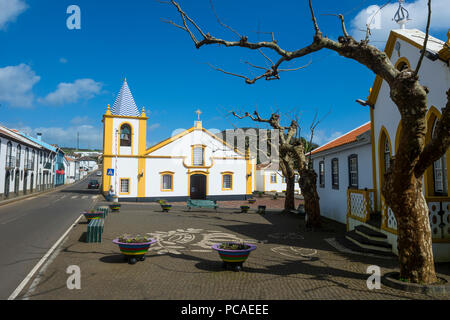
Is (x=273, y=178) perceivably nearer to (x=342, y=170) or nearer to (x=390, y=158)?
(x=342, y=170)

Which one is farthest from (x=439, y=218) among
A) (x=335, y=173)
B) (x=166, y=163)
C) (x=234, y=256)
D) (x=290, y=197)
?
(x=166, y=163)

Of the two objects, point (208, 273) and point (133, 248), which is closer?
point (208, 273)

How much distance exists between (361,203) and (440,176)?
10.7ft

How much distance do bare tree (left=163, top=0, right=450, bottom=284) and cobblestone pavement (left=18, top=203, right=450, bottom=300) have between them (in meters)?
0.80

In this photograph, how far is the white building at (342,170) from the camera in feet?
45.6

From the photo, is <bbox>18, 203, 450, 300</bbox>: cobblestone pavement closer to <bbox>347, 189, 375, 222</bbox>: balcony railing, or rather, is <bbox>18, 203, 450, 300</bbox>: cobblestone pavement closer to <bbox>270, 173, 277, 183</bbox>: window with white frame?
Result: <bbox>347, 189, 375, 222</bbox>: balcony railing

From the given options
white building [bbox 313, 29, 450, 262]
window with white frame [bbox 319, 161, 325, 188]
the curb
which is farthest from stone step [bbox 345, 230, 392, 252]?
window with white frame [bbox 319, 161, 325, 188]

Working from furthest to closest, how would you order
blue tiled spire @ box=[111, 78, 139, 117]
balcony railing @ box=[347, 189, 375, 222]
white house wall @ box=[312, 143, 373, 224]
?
blue tiled spire @ box=[111, 78, 139, 117] → white house wall @ box=[312, 143, 373, 224] → balcony railing @ box=[347, 189, 375, 222]

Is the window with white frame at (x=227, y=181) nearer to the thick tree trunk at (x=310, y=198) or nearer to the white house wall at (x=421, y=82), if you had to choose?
the thick tree trunk at (x=310, y=198)

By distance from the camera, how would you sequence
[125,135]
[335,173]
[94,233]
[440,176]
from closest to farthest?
[440,176] < [94,233] < [335,173] < [125,135]

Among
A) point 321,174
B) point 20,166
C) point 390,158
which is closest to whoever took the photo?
point 390,158

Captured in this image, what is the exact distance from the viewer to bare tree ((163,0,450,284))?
5.70 metres

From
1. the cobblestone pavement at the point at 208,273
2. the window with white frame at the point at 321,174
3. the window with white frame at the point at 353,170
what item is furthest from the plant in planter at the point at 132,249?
the window with white frame at the point at 321,174

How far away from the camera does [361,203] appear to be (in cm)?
1200
